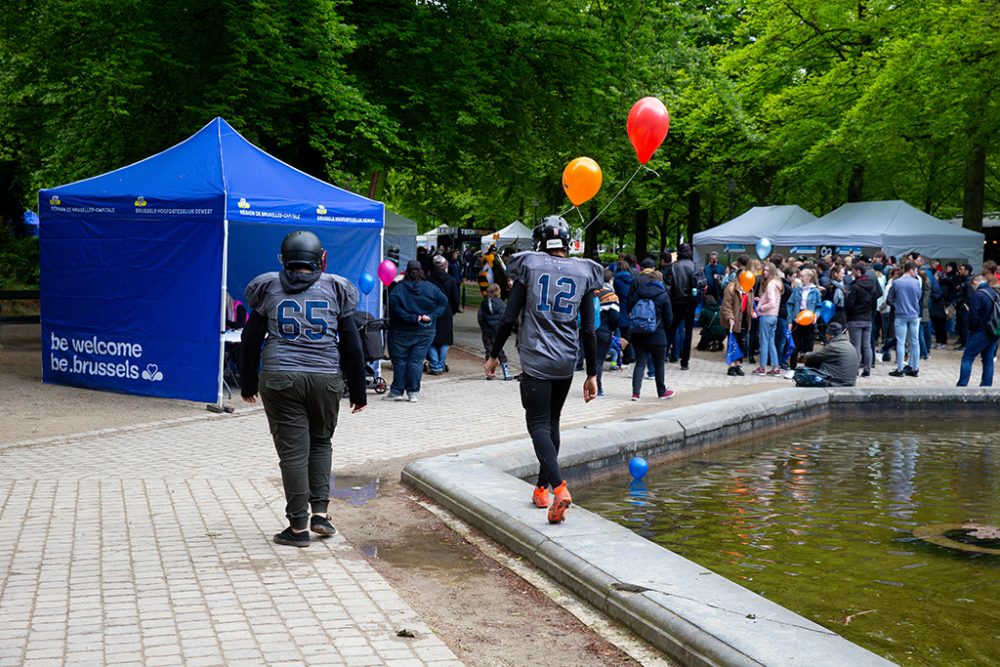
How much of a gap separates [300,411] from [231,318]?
7.84m

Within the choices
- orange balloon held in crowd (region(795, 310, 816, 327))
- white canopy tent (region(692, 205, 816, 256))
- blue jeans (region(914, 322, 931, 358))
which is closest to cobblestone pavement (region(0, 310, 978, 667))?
orange balloon held in crowd (region(795, 310, 816, 327))

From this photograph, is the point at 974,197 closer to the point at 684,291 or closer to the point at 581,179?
the point at 684,291

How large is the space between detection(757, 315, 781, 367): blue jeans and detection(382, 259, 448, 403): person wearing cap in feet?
18.4

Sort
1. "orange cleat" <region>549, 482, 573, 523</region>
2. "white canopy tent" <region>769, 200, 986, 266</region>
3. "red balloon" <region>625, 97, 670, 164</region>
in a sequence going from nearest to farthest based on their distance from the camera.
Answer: "orange cleat" <region>549, 482, 573, 523</region> < "red balloon" <region>625, 97, 670, 164</region> < "white canopy tent" <region>769, 200, 986, 266</region>

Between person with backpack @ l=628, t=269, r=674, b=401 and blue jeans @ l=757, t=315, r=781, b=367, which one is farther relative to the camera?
blue jeans @ l=757, t=315, r=781, b=367

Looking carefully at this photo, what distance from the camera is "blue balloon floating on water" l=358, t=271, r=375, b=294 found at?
1488cm

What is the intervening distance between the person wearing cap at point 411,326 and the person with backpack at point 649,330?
2435 mm

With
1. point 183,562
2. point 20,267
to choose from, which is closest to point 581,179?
point 183,562

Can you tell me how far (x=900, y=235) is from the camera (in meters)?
25.4

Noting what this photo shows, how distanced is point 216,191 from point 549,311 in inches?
264

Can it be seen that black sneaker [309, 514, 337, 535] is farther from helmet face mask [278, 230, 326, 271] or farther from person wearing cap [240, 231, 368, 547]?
helmet face mask [278, 230, 326, 271]

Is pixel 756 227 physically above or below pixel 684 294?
above

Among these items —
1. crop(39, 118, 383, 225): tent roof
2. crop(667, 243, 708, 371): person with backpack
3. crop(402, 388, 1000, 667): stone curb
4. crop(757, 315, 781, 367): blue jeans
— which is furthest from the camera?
crop(667, 243, 708, 371): person with backpack

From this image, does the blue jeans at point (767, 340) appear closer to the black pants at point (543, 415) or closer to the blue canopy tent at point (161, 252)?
the blue canopy tent at point (161, 252)
